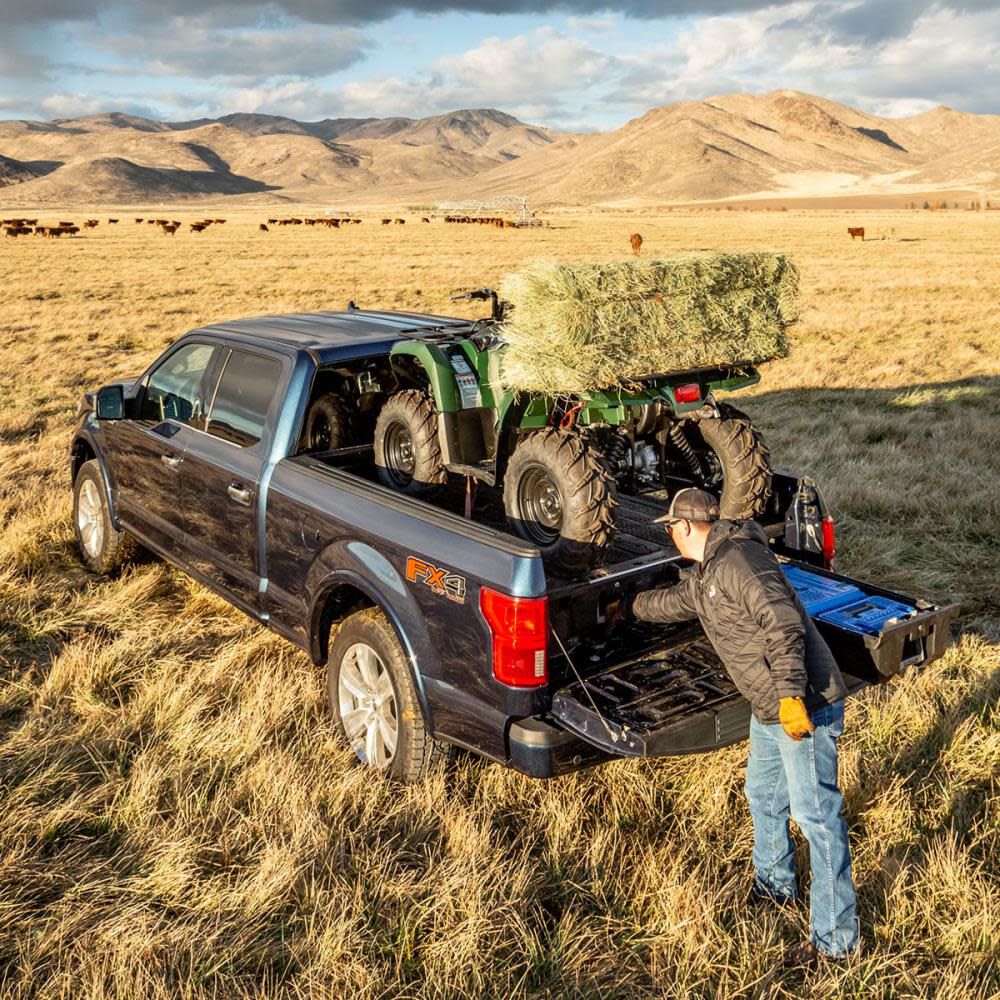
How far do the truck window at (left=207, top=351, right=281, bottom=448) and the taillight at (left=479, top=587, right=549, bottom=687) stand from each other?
200cm

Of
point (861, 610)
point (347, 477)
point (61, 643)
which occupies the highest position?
point (347, 477)

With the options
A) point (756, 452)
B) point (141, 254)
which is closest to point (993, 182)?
point (141, 254)

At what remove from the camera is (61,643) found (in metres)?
5.83

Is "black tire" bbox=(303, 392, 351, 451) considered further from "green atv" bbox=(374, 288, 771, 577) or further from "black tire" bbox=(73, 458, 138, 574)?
"black tire" bbox=(73, 458, 138, 574)

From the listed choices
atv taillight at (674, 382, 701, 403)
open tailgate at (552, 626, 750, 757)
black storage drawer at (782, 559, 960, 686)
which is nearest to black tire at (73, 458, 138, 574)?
atv taillight at (674, 382, 701, 403)

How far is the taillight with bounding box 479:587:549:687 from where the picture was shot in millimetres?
3549

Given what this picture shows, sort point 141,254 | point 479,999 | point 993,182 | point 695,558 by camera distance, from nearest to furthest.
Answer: point 479,999
point 695,558
point 141,254
point 993,182

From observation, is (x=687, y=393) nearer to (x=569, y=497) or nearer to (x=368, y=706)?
(x=569, y=497)

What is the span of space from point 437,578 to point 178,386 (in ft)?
9.56

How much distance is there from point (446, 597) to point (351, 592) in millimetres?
868

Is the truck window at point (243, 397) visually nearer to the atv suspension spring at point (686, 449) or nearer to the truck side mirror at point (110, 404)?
the truck side mirror at point (110, 404)

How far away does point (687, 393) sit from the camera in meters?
4.68

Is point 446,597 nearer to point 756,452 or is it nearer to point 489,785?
point 489,785

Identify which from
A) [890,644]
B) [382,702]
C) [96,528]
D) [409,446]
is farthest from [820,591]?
[96,528]
